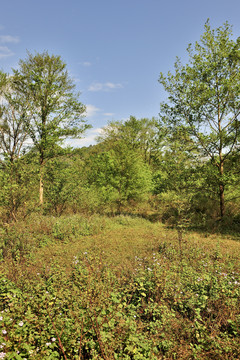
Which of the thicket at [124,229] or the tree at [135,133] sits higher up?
the tree at [135,133]

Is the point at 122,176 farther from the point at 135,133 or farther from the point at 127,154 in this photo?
the point at 135,133

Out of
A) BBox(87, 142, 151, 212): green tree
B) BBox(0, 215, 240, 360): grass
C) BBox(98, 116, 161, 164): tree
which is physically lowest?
BBox(0, 215, 240, 360): grass

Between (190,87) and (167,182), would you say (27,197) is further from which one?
(190,87)

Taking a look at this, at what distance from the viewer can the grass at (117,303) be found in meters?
3.03

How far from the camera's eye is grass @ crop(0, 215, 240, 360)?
3.03 metres

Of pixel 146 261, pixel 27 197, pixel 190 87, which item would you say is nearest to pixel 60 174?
pixel 27 197

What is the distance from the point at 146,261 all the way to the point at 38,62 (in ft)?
52.5

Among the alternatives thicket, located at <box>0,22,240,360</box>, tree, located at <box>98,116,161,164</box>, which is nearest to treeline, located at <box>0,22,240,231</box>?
thicket, located at <box>0,22,240,360</box>

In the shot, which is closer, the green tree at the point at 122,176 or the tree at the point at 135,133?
the green tree at the point at 122,176

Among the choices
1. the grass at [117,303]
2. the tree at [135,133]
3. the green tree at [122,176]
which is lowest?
the grass at [117,303]

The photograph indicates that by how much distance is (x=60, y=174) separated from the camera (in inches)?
558

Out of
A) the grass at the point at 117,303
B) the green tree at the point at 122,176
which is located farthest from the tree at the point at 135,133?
the grass at the point at 117,303

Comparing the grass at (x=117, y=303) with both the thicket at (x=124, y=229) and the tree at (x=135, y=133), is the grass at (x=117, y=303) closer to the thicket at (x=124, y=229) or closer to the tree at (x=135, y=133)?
the thicket at (x=124, y=229)

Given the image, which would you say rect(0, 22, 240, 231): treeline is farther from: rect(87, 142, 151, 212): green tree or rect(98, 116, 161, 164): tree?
rect(98, 116, 161, 164): tree
